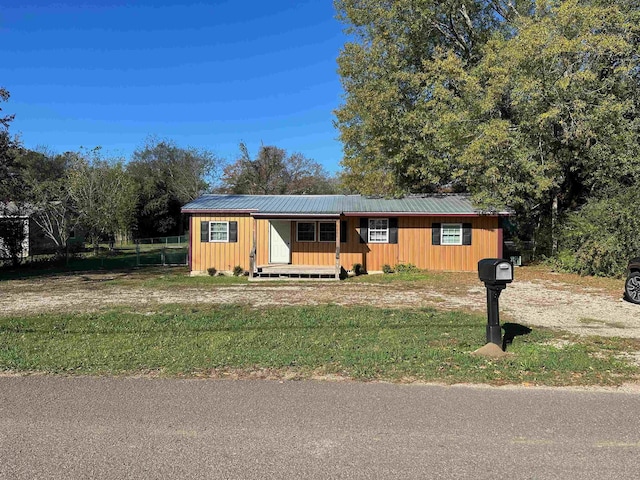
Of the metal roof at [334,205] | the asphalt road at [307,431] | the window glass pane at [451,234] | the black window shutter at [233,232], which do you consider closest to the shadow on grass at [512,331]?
the asphalt road at [307,431]

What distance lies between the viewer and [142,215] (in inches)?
1665

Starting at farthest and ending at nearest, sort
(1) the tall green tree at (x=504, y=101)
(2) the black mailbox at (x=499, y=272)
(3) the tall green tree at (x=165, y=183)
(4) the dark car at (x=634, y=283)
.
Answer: (3) the tall green tree at (x=165, y=183) < (1) the tall green tree at (x=504, y=101) < (4) the dark car at (x=634, y=283) < (2) the black mailbox at (x=499, y=272)

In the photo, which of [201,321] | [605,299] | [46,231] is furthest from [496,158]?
[46,231]

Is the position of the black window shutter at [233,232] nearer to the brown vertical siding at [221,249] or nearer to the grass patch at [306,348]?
the brown vertical siding at [221,249]

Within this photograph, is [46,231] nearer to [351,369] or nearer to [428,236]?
[428,236]

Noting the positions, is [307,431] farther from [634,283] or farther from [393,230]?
[393,230]

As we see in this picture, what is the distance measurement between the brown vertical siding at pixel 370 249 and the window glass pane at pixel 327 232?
209 millimetres

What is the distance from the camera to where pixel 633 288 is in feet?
33.0

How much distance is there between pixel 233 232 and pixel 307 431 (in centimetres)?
1476

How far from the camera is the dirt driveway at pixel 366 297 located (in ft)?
27.7

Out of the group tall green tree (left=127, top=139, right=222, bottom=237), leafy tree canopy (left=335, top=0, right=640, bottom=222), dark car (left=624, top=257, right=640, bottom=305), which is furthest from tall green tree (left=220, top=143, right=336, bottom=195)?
dark car (left=624, top=257, right=640, bottom=305)

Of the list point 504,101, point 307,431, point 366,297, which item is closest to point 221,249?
point 366,297

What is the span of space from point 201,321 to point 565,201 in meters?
17.5

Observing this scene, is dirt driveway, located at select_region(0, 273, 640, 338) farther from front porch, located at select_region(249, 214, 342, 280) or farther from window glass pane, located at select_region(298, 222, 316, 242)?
window glass pane, located at select_region(298, 222, 316, 242)
